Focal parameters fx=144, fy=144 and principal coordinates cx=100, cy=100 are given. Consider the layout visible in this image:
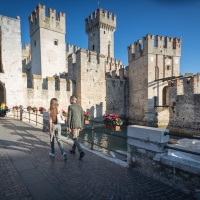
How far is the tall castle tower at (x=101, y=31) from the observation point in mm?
32875

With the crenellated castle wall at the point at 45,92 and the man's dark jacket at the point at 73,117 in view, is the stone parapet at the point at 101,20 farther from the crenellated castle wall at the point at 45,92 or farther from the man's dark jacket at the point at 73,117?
the man's dark jacket at the point at 73,117

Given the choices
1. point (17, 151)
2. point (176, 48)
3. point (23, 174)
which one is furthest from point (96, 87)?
point (23, 174)

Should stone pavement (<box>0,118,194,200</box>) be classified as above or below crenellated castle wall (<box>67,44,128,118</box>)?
below

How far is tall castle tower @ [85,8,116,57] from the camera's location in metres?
32.9

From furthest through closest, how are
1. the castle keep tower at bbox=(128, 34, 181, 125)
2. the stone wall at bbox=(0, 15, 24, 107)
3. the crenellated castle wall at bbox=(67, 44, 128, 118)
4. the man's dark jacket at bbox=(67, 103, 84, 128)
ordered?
1. the castle keep tower at bbox=(128, 34, 181, 125)
2. the crenellated castle wall at bbox=(67, 44, 128, 118)
3. the stone wall at bbox=(0, 15, 24, 107)
4. the man's dark jacket at bbox=(67, 103, 84, 128)

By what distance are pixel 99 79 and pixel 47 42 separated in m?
9.62

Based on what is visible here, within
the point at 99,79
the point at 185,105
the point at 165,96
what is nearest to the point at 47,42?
the point at 99,79

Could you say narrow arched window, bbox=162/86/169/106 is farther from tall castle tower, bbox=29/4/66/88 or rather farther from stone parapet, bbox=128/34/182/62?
tall castle tower, bbox=29/4/66/88

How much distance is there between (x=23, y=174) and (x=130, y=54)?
21300 millimetres

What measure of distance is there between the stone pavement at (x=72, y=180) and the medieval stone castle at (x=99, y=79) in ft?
38.7

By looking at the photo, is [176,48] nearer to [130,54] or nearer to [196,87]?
[130,54]

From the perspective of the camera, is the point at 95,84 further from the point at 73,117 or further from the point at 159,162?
the point at 159,162

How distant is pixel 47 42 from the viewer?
20984 millimetres

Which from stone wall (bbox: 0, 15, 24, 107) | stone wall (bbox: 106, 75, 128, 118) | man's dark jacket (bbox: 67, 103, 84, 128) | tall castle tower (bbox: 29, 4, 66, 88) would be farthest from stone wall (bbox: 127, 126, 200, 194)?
tall castle tower (bbox: 29, 4, 66, 88)
